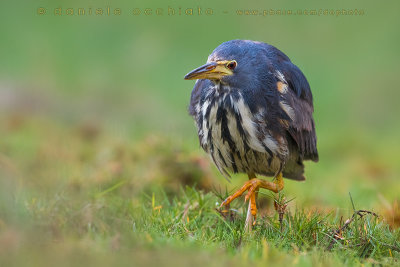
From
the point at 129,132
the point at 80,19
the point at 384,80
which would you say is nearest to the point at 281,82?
the point at 129,132

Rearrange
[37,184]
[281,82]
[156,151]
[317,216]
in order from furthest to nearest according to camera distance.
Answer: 1. [156,151]
2. [37,184]
3. [281,82]
4. [317,216]

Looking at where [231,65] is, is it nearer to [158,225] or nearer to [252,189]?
[252,189]

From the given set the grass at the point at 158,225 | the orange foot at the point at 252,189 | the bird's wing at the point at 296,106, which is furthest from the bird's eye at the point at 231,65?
the grass at the point at 158,225

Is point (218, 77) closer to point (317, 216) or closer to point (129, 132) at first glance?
point (317, 216)

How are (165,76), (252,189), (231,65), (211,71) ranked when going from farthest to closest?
(165,76)
(252,189)
(231,65)
(211,71)

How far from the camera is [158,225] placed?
5184mm

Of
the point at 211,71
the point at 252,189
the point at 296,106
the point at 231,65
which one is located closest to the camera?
the point at 211,71

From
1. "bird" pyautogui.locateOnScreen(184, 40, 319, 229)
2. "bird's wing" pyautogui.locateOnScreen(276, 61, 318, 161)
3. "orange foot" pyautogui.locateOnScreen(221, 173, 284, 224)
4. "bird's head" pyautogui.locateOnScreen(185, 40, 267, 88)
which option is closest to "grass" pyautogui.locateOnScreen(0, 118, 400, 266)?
"orange foot" pyautogui.locateOnScreen(221, 173, 284, 224)

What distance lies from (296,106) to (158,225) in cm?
153

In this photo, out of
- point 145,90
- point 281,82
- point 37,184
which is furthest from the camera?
point 145,90

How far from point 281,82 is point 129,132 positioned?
5258mm

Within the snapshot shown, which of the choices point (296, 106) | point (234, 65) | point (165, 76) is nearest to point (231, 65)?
point (234, 65)

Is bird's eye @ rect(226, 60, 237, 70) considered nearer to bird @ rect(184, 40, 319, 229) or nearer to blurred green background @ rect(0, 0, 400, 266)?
bird @ rect(184, 40, 319, 229)

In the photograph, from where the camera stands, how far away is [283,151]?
552cm
